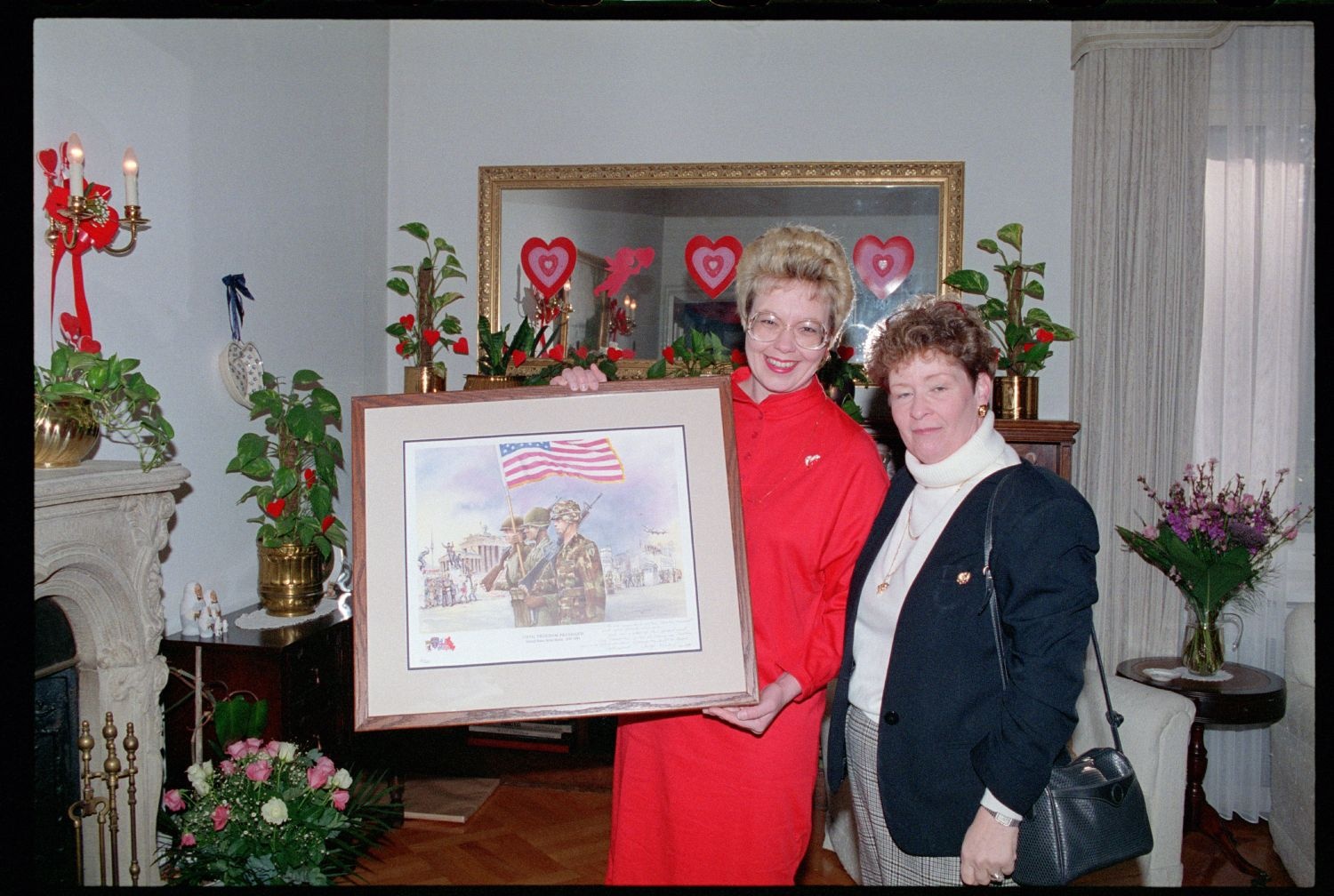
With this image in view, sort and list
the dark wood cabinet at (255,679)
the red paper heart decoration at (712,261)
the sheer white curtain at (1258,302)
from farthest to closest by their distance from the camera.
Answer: the red paper heart decoration at (712,261)
the sheer white curtain at (1258,302)
the dark wood cabinet at (255,679)

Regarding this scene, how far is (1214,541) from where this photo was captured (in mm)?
3480

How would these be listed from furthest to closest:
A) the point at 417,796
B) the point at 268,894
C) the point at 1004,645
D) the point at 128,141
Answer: the point at 417,796
the point at 128,141
the point at 1004,645
the point at 268,894

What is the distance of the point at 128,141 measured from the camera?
2.80 metres

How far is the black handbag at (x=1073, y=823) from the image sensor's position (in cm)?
150

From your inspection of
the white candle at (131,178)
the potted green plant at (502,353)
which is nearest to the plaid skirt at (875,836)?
the white candle at (131,178)

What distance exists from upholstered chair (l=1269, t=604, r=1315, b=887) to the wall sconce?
11.9 ft

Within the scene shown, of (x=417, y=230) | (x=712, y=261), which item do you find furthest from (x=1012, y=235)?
(x=417, y=230)

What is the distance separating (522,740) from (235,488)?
65.5 inches

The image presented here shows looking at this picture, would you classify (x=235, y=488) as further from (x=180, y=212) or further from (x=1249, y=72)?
(x=1249, y=72)

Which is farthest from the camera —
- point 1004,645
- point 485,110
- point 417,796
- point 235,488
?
point 485,110

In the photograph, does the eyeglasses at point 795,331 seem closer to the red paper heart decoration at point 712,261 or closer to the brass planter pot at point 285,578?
the brass planter pot at point 285,578

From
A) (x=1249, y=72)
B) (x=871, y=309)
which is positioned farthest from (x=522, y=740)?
(x=1249, y=72)

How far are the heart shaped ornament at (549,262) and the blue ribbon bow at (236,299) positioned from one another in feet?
4.36
